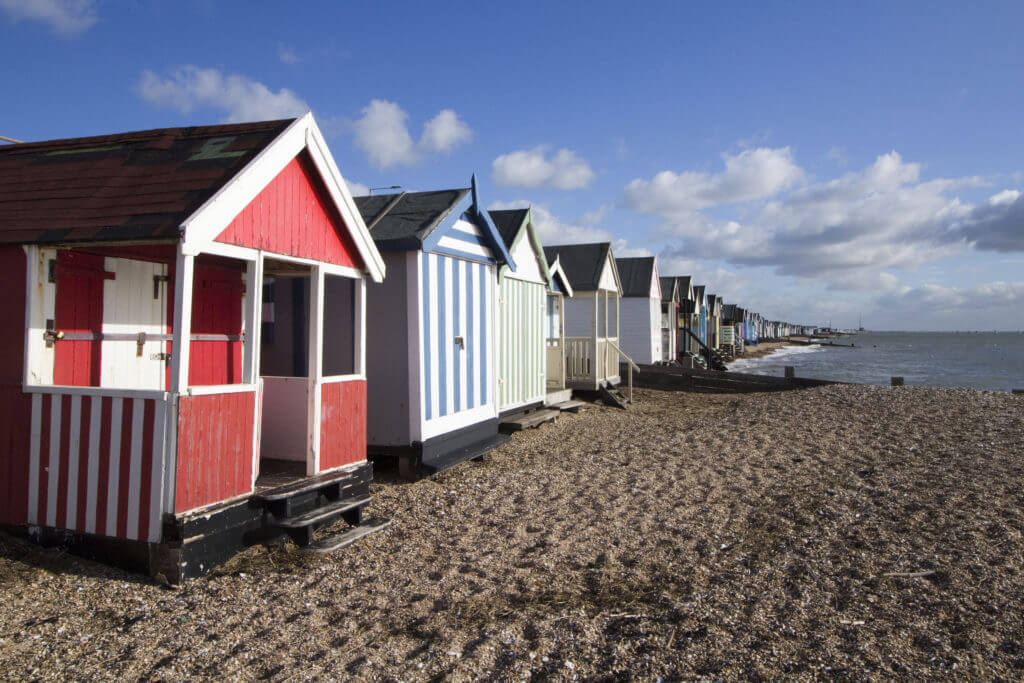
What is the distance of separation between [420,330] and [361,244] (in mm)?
1786

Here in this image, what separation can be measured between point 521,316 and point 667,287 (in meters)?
19.2

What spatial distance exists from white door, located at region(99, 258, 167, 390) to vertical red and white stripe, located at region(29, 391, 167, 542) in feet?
2.55

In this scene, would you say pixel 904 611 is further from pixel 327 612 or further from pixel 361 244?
pixel 361 244

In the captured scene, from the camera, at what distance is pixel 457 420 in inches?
371

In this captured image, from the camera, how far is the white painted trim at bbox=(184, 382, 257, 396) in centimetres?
492

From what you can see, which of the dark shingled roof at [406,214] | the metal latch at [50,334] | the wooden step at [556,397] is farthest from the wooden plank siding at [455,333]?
the wooden step at [556,397]

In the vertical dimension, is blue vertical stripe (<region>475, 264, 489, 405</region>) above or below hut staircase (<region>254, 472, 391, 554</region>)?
above

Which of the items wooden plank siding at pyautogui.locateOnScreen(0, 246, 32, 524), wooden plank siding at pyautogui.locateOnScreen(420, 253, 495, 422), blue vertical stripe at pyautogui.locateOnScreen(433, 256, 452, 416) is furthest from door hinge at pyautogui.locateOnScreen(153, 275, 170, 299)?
blue vertical stripe at pyautogui.locateOnScreen(433, 256, 452, 416)

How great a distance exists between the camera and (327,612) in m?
4.71

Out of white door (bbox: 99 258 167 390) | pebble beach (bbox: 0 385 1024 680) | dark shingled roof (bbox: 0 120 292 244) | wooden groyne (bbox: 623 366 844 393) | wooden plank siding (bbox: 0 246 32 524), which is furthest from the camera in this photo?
wooden groyne (bbox: 623 366 844 393)

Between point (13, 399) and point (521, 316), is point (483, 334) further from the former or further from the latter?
point (13, 399)

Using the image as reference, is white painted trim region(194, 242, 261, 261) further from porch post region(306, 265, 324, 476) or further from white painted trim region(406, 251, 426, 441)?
white painted trim region(406, 251, 426, 441)

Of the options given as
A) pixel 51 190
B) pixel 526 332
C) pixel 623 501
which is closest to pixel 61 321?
pixel 51 190

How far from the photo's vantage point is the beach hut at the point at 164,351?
491 centimetres
